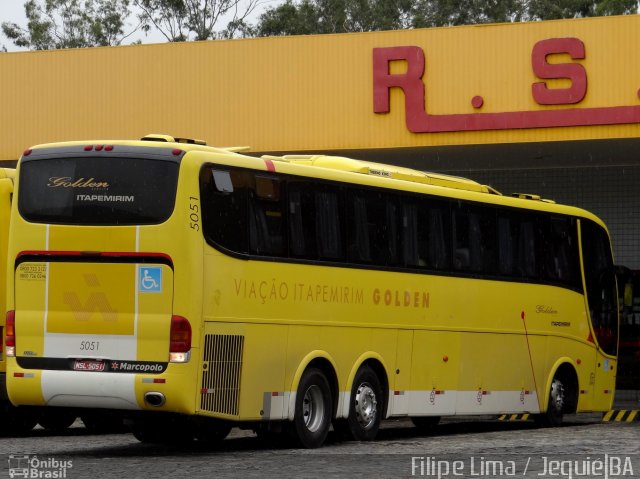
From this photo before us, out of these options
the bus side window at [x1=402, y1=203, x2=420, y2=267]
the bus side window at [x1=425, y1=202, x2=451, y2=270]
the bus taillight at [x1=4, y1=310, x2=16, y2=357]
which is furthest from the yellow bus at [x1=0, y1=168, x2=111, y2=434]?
the bus side window at [x1=425, y1=202, x2=451, y2=270]

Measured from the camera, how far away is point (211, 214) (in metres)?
14.4

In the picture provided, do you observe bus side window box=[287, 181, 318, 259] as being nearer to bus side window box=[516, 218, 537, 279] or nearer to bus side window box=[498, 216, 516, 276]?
bus side window box=[498, 216, 516, 276]

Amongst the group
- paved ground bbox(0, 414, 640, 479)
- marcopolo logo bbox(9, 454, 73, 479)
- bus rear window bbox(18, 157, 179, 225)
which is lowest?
marcopolo logo bbox(9, 454, 73, 479)

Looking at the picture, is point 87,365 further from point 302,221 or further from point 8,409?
point 8,409

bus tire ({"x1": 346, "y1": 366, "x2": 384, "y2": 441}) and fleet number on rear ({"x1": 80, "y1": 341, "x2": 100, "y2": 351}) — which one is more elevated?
fleet number on rear ({"x1": 80, "y1": 341, "x2": 100, "y2": 351})

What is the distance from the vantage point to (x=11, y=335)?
579 inches

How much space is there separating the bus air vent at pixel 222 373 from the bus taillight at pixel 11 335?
196 cm

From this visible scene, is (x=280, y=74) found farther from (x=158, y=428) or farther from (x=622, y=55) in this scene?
(x=158, y=428)

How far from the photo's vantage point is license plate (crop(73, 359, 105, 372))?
14273 millimetres

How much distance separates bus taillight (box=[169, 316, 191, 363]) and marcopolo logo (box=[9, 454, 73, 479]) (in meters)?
1.40

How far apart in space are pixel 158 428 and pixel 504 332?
17.9 ft

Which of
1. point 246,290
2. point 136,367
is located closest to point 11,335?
point 136,367

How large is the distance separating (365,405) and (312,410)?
1.17 m

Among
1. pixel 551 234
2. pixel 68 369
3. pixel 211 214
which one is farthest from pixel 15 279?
pixel 551 234
